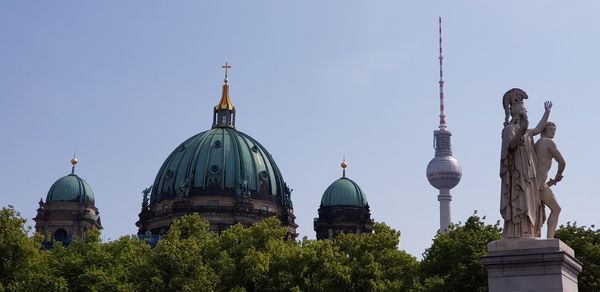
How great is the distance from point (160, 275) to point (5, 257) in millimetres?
9527

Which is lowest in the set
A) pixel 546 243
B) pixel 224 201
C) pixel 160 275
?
pixel 546 243

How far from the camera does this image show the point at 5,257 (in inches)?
2175

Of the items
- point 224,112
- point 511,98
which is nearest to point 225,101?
point 224,112

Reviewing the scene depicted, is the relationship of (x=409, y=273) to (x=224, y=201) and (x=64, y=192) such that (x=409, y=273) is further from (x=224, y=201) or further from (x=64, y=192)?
(x=64, y=192)

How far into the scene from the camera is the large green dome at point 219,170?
128000 millimetres

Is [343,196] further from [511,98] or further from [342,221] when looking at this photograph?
[511,98]

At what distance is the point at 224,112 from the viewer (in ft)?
470

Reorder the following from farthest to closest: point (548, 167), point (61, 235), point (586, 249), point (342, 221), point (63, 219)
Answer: point (342, 221)
point (63, 219)
point (61, 235)
point (586, 249)
point (548, 167)

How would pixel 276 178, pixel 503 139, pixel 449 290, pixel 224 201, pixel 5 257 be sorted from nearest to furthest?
pixel 503 139 → pixel 449 290 → pixel 5 257 → pixel 224 201 → pixel 276 178

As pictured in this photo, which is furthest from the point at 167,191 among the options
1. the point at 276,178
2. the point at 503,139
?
the point at 503,139

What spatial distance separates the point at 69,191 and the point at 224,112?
26.8 m

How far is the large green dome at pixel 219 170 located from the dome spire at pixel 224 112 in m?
5.84

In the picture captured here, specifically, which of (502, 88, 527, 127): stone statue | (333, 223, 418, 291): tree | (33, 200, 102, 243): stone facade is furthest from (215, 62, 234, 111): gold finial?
(502, 88, 527, 127): stone statue

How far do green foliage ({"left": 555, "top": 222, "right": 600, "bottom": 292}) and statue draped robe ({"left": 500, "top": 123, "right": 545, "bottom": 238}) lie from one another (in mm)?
28754
